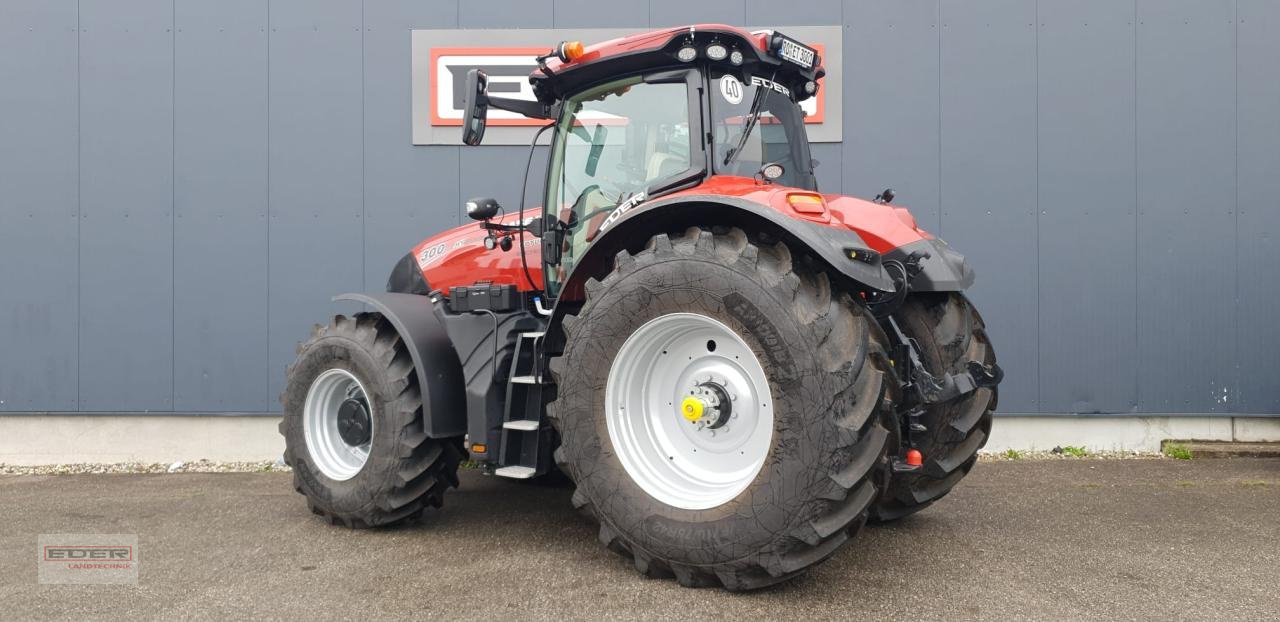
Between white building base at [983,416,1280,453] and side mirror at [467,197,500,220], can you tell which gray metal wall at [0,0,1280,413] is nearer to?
white building base at [983,416,1280,453]

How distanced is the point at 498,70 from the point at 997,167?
12.9 ft

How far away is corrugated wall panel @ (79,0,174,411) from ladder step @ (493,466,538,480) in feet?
13.1

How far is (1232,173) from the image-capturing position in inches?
249

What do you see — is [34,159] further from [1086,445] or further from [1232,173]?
[1232,173]

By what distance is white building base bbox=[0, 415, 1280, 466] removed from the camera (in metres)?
→ 6.36

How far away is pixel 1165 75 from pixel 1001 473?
3.34 metres

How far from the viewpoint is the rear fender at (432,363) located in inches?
162

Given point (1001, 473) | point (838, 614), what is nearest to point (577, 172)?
point (838, 614)

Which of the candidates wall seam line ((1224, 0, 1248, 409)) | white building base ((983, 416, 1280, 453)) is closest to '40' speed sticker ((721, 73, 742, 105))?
Result: white building base ((983, 416, 1280, 453))

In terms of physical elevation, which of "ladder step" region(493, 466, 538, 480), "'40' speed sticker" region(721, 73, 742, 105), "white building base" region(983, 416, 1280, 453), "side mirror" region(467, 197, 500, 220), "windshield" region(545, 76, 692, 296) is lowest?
"white building base" region(983, 416, 1280, 453)

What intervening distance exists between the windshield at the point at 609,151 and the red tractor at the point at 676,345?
0.01 meters

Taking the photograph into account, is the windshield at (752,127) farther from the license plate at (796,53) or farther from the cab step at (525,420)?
the cab step at (525,420)

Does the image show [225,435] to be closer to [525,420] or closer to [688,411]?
[525,420]

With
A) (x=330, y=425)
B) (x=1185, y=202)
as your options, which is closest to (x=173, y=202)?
(x=330, y=425)
